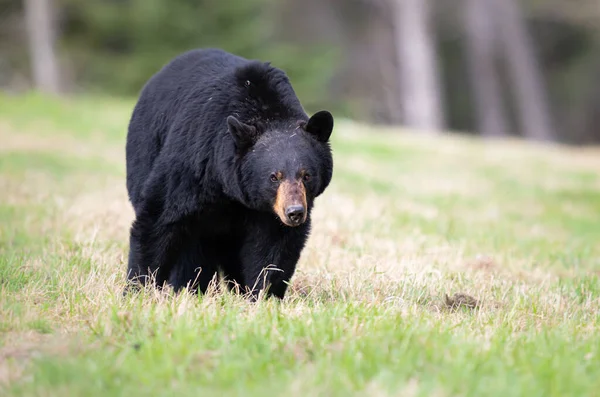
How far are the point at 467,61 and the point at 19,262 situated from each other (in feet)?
119

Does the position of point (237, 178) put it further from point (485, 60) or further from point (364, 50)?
point (364, 50)

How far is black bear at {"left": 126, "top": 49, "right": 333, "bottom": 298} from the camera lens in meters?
5.16

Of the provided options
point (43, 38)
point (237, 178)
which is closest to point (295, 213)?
point (237, 178)

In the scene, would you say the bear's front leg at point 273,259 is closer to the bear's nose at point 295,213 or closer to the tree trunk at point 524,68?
the bear's nose at point 295,213

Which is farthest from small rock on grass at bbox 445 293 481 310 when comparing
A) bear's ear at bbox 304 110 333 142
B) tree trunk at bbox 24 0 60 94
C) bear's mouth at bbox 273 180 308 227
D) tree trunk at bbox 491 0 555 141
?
tree trunk at bbox 491 0 555 141

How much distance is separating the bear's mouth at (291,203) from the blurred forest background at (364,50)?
67.9ft

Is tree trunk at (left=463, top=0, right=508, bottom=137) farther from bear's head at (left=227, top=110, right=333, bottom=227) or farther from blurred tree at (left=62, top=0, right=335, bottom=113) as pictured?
bear's head at (left=227, top=110, right=333, bottom=227)

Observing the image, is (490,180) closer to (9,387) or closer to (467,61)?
(9,387)

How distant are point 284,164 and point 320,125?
0.38m

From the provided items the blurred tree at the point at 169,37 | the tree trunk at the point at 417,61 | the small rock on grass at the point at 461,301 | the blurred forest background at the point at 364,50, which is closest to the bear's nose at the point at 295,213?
the small rock on grass at the point at 461,301

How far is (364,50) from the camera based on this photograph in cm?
4028

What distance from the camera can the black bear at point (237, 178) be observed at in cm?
516

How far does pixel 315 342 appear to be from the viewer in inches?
163

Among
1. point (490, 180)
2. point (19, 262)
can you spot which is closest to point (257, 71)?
point (19, 262)
